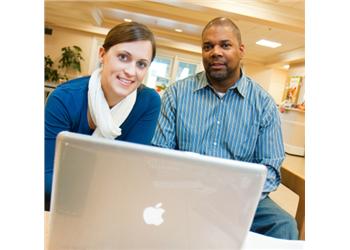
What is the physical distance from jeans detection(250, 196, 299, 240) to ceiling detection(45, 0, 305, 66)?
0.83 metres

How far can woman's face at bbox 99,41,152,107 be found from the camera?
756 millimetres

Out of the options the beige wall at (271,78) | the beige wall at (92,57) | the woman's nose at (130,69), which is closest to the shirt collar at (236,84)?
the woman's nose at (130,69)

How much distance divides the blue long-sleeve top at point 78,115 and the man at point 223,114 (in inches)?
5.0

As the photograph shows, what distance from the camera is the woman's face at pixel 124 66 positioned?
0.76 meters

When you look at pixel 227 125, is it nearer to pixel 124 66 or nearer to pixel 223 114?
pixel 223 114

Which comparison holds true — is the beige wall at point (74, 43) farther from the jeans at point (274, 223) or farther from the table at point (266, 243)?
the table at point (266, 243)

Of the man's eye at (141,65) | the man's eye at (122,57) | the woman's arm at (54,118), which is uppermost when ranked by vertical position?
the man's eye at (122,57)

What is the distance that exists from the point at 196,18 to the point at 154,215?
10.5 feet

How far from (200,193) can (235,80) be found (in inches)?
29.5

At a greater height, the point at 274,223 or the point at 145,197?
the point at 145,197

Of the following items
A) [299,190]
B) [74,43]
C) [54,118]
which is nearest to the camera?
[54,118]

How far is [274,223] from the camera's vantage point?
88 cm

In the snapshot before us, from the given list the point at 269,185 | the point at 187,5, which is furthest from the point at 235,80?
the point at 187,5

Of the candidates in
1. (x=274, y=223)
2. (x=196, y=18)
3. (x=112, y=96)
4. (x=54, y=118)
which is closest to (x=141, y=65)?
(x=112, y=96)
